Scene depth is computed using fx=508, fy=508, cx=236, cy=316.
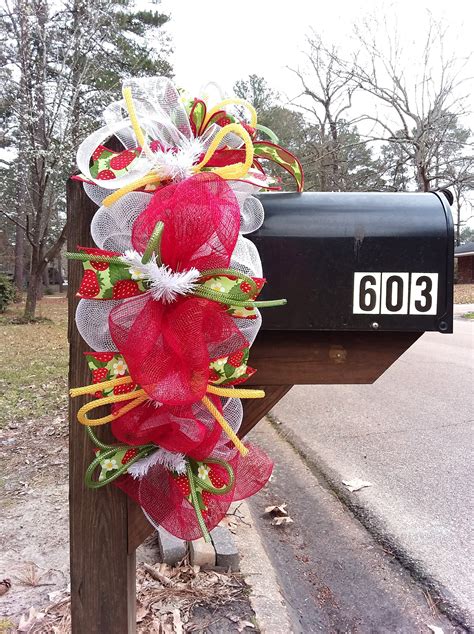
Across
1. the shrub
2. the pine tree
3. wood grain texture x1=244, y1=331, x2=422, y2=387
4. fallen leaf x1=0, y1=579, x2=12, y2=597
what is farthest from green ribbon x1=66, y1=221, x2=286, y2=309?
the shrub

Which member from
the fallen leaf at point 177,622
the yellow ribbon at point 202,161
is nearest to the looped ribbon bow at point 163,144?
the yellow ribbon at point 202,161

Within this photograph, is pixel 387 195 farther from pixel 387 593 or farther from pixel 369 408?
pixel 369 408

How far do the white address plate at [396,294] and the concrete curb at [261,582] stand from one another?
51.8 inches

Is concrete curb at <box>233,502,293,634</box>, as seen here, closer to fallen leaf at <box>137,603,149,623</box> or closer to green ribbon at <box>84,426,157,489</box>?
fallen leaf at <box>137,603,149,623</box>

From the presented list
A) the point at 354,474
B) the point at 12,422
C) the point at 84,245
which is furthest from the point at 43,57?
the point at 84,245

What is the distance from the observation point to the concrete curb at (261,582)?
5.83 feet

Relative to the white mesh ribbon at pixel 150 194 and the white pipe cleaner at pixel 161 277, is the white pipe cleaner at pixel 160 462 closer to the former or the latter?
the white mesh ribbon at pixel 150 194

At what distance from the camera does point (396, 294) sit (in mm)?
982

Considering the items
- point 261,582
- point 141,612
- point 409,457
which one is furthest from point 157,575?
point 409,457

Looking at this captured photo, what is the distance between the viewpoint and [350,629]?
6.28 feet

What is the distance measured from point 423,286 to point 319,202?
262 millimetres

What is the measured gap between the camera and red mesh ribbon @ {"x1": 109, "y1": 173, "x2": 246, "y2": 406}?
32.7 inches

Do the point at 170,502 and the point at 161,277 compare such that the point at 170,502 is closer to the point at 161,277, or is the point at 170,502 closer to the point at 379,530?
the point at 161,277

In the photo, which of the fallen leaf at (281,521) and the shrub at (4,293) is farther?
the shrub at (4,293)
